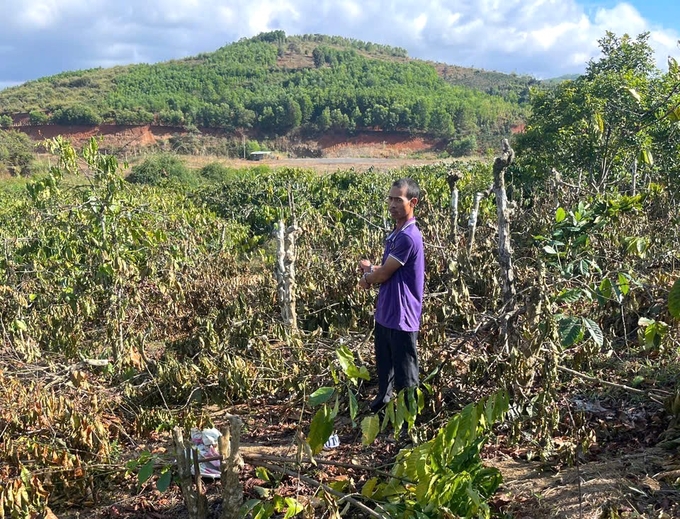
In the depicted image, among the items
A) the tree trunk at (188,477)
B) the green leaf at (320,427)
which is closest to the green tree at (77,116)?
the tree trunk at (188,477)

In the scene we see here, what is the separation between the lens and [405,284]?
2.86 meters

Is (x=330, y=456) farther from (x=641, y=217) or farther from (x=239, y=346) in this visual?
(x=641, y=217)

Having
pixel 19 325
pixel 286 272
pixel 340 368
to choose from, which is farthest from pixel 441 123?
pixel 340 368

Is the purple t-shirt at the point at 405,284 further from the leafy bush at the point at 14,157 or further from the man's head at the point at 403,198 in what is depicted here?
the leafy bush at the point at 14,157

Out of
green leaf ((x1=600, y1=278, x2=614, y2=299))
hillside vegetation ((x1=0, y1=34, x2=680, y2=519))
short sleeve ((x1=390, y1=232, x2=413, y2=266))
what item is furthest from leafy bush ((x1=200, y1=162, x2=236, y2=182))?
green leaf ((x1=600, y1=278, x2=614, y2=299))

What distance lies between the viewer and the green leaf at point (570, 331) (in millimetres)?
2133

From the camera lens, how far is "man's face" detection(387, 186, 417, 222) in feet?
9.19

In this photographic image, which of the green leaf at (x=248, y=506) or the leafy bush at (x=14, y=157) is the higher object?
the leafy bush at (x=14, y=157)

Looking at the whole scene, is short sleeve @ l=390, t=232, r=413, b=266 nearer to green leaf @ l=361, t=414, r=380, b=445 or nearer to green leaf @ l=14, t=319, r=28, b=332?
green leaf @ l=361, t=414, r=380, b=445

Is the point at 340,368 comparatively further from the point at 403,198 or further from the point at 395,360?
the point at 403,198

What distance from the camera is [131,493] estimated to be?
2.84 metres

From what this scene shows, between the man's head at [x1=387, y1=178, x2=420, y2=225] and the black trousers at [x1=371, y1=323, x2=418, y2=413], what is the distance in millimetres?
598

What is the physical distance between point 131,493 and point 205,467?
47 centimetres

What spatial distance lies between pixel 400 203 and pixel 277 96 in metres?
52.5
